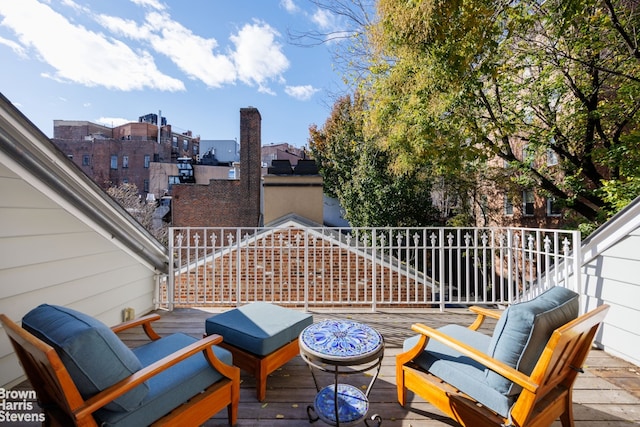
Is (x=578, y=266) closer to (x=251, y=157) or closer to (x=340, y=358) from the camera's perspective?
(x=340, y=358)

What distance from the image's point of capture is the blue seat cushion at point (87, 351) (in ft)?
4.47

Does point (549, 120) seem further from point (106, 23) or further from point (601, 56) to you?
point (106, 23)

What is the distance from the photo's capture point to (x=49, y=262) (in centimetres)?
277

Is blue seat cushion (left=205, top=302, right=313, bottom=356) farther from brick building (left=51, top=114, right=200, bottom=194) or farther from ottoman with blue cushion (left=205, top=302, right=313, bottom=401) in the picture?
brick building (left=51, top=114, right=200, bottom=194)

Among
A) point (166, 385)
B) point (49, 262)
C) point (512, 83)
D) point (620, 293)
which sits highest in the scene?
point (512, 83)

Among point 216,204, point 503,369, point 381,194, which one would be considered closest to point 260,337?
point 503,369

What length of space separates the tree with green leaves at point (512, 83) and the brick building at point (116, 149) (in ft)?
98.5

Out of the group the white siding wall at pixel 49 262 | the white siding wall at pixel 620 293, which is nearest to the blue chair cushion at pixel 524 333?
the white siding wall at pixel 620 293

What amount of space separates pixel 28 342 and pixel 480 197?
1279cm

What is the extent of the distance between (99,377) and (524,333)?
2349 millimetres

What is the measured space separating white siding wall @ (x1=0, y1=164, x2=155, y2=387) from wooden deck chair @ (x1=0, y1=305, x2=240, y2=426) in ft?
4.08

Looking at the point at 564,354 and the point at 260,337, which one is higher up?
the point at 564,354

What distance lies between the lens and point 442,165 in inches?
245

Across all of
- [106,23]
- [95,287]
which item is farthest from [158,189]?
[95,287]
